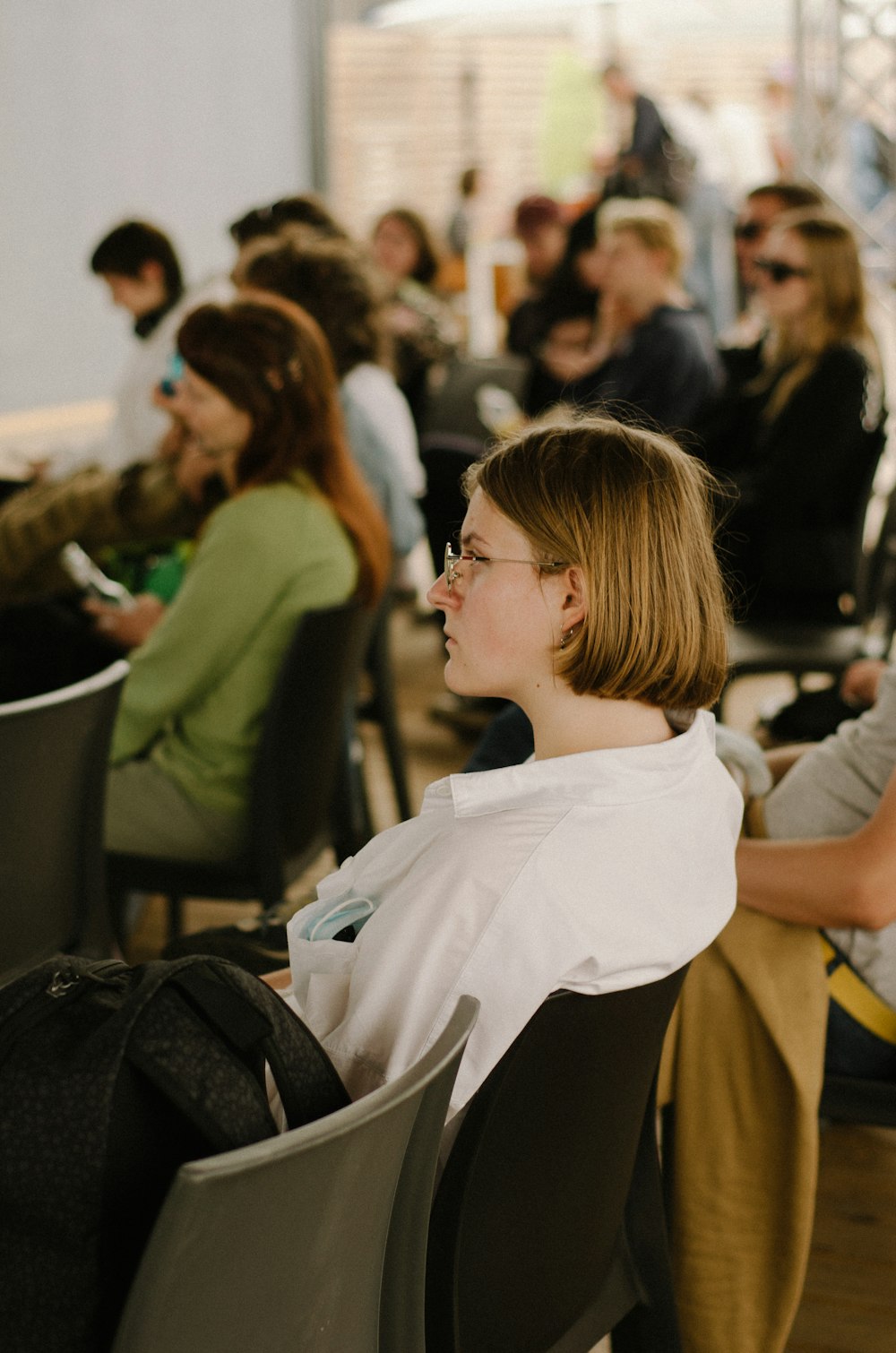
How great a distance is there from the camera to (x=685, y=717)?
1.19 m

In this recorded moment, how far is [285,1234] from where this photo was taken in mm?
815

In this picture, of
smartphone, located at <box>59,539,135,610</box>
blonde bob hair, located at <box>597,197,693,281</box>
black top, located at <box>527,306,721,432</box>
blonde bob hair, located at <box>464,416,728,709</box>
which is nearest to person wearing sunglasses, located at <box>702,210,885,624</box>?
black top, located at <box>527,306,721,432</box>

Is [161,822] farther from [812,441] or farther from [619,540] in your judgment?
[812,441]

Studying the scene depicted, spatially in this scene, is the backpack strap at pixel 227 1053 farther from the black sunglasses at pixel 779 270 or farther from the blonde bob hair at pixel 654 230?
the blonde bob hair at pixel 654 230

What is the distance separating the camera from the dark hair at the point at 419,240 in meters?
5.70

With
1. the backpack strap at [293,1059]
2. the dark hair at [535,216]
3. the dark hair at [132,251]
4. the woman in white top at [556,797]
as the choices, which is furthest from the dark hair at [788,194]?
the backpack strap at [293,1059]

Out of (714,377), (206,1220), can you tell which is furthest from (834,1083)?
(714,377)

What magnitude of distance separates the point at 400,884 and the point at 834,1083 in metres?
0.76

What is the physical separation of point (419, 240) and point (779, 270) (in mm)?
2409

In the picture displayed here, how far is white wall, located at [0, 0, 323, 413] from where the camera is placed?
4918mm

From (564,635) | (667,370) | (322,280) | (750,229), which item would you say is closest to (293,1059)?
(564,635)

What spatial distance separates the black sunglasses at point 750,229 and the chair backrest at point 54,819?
3539mm

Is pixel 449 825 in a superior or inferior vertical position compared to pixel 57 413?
superior

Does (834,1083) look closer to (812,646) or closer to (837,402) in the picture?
(812,646)
